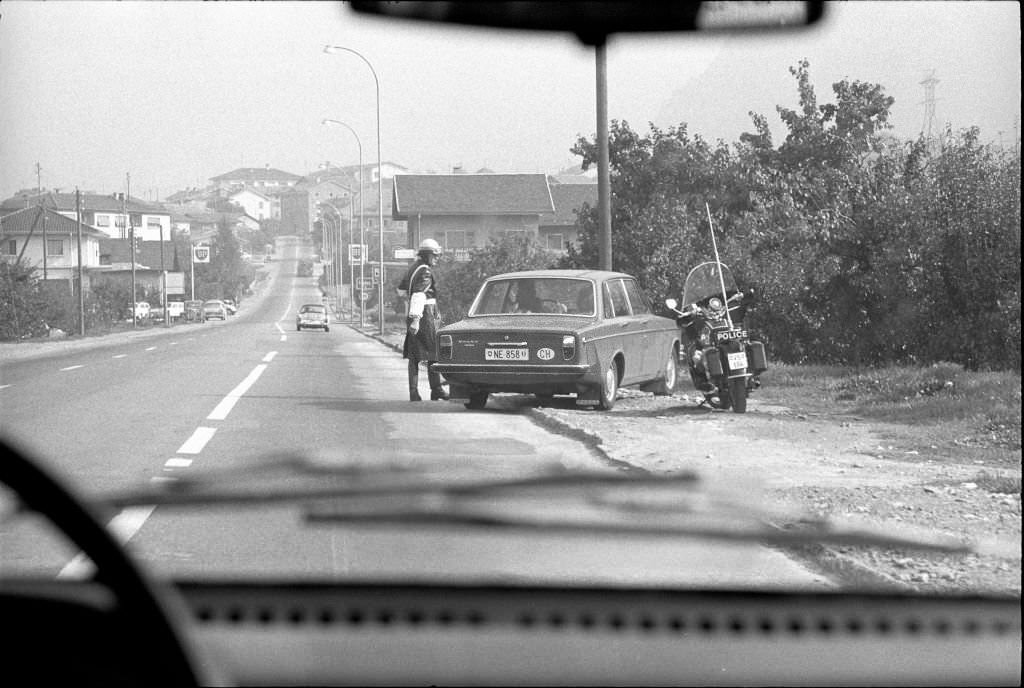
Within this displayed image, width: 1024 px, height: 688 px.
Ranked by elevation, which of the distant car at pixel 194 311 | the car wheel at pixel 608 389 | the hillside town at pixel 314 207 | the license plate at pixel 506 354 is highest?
the hillside town at pixel 314 207

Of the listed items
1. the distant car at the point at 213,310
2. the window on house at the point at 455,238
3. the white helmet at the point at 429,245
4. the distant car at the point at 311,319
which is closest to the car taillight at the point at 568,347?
the white helmet at the point at 429,245

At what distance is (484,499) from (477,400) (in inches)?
386

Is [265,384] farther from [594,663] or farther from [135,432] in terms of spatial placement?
[594,663]

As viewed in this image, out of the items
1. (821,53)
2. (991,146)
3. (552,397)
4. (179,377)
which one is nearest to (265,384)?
(179,377)

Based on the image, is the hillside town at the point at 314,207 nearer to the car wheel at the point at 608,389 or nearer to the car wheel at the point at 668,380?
the car wheel at the point at 608,389

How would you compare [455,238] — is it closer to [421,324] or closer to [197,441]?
[197,441]

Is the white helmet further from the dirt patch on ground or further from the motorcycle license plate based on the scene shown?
the motorcycle license plate

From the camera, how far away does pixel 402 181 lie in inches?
193

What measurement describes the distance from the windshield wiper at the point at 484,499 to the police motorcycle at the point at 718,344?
8726mm

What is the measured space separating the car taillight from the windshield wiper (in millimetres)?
8336

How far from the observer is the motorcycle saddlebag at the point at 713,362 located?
1245 centimetres

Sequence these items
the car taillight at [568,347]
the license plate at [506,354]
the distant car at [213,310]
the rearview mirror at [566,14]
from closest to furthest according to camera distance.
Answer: the rearview mirror at [566,14] < the car taillight at [568,347] < the license plate at [506,354] < the distant car at [213,310]

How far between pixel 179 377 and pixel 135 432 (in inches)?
297

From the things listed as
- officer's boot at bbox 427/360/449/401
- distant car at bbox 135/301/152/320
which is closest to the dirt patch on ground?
officer's boot at bbox 427/360/449/401
